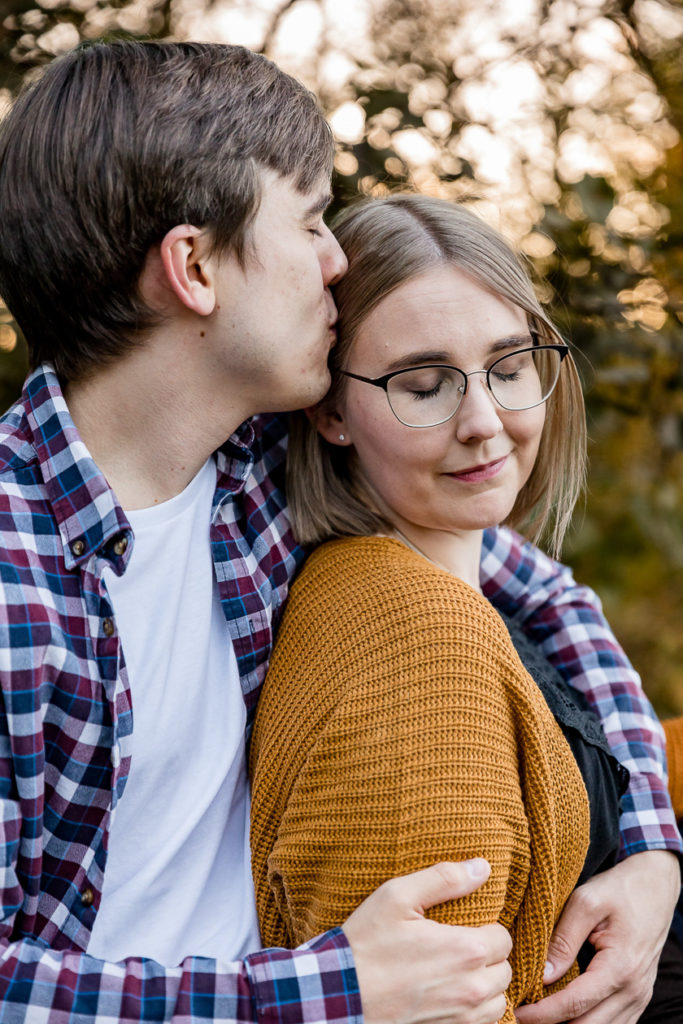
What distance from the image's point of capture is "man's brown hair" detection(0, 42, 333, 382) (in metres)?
1.54

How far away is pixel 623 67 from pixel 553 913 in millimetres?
2199

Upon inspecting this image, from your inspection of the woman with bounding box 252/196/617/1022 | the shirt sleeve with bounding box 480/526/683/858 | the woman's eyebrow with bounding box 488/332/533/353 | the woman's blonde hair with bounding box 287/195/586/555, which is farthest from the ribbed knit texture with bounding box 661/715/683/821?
the woman's eyebrow with bounding box 488/332/533/353

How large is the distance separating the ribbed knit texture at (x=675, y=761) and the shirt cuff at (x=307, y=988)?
111 cm

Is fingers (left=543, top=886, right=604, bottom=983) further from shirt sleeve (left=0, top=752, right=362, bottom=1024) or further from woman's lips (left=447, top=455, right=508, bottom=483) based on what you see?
woman's lips (left=447, top=455, right=508, bottom=483)

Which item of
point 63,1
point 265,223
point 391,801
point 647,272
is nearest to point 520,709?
point 391,801

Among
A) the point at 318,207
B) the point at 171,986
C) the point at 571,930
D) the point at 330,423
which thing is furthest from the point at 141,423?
the point at 571,930

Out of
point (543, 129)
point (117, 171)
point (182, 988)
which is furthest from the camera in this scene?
point (543, 129)

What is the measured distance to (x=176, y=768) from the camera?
1540 millimetres

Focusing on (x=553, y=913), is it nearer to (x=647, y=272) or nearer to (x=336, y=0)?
(x=647, y=272)

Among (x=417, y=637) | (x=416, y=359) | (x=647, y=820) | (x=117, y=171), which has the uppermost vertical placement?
(x=117, y=171)

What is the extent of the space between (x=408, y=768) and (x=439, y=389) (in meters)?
0.64

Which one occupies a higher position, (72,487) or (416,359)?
(416,359)

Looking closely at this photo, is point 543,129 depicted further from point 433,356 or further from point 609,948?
point 609,948

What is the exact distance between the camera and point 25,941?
1.34 metres
